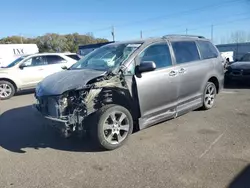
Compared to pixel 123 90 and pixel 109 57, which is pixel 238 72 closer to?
pixel 109 57

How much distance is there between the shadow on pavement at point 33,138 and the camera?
4.54 meters

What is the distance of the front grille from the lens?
4.18 metres

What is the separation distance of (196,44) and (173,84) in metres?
1.61

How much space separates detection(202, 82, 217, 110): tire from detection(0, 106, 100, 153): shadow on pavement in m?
3.15

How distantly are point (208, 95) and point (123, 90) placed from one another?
2.87 m

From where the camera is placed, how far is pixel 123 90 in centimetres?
445

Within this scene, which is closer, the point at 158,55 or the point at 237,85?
the point at 158,55

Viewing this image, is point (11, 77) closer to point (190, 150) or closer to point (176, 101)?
point (176, 101)

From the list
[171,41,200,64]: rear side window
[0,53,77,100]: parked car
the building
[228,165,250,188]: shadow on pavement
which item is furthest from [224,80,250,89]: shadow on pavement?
the building

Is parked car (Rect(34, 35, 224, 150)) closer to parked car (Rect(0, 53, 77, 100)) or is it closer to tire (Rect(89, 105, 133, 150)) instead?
tire (Rect(89, 105, 133, 150))

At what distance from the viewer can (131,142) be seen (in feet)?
15.2

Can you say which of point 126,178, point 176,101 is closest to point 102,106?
point 126,178

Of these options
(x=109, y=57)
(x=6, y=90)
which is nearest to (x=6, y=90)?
(x=6, y=90)

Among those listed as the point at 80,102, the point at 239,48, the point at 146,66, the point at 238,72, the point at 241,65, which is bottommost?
the point at 238,72
